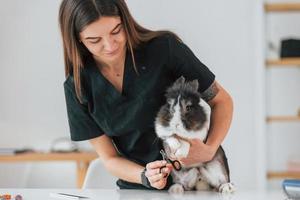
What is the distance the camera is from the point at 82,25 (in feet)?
3.92

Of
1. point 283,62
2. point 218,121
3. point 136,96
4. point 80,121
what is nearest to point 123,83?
point 136,96

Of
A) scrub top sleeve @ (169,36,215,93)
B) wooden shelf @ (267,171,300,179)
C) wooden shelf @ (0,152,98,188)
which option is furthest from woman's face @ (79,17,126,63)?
wooden shelf @ (267,171,300,179)

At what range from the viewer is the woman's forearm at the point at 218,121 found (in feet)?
4.14

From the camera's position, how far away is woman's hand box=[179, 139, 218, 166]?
3.86 ft

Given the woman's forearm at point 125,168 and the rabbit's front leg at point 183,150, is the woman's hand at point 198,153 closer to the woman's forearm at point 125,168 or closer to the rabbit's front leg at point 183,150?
the rabbit's front leg at point 183,150

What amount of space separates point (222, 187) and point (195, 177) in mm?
72

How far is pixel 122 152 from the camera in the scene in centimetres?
140

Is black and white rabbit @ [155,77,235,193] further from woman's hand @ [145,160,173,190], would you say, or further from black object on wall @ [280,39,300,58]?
black object on wall @ [280,39,300,58]

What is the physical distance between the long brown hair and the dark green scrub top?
2 cm

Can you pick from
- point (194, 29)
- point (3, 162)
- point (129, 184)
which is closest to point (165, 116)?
point (129, 184)

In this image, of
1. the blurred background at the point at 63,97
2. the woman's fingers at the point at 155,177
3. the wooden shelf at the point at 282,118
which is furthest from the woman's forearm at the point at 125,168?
the wooden shelf at the point at 282,118

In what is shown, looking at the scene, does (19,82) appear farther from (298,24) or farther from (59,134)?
(298,24)

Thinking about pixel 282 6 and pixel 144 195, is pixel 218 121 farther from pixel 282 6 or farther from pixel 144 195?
pixel 282 6

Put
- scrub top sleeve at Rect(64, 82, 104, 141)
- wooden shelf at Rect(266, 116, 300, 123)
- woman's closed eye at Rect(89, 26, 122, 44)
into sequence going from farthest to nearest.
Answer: wooden shelf at Rect(266, 116, 300, 123) → scrub top sleeve at Rect(64, 82, 104, 141) → woman's closed eye at Rect(89, 26, 122, 44)
